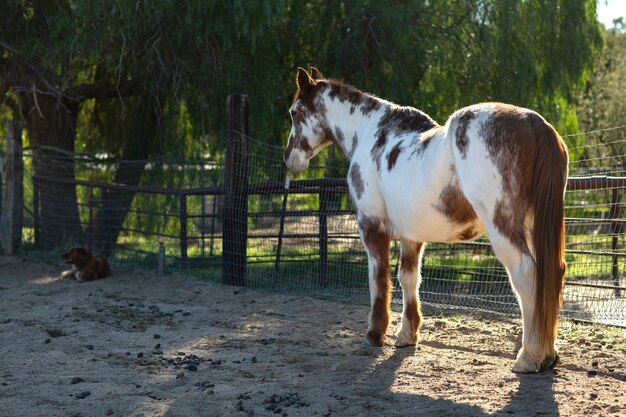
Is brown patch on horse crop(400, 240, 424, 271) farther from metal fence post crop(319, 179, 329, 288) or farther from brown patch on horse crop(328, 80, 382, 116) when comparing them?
metal fence post crop(319, 179, 329, 288)

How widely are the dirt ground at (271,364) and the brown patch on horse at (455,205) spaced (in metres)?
0.92

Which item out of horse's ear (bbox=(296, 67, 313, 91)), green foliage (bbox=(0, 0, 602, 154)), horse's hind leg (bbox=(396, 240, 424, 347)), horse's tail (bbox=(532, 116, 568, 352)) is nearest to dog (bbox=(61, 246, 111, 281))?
green foliage (bbox=(0, 0, 602, 154))

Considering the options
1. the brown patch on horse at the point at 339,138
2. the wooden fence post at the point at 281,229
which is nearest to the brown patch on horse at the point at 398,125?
Answer: the brown patch on horse at the point at 339,138

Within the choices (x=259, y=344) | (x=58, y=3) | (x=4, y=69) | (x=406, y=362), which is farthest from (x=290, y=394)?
(x=4, y=69)

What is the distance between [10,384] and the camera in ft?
15.6

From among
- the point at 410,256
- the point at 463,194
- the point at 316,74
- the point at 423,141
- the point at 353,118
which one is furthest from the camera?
the point at 316,74

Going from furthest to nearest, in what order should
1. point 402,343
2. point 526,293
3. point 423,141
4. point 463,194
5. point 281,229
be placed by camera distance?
point 281,229 → point 402,343 → point 423,141 → point 463,194 → point 526,293

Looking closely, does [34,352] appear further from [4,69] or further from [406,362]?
[4,69]

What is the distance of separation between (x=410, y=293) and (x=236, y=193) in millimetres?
3383

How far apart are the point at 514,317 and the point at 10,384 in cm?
401

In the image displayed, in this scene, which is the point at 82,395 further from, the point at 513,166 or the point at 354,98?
the point at 354,98

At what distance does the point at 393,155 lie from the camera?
539cm

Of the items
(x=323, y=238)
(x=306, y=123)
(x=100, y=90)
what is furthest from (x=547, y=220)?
(x=100, y=90)

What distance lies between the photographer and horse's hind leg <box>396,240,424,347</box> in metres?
5.69
